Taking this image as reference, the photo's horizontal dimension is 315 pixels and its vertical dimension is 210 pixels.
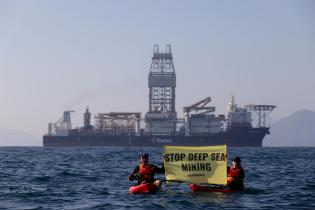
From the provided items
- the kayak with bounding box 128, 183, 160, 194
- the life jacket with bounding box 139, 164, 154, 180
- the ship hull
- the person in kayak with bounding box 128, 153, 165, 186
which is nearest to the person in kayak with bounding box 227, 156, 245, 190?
the person in kayak with bounding box 128, 153, 165, 186

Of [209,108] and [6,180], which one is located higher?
[209,108]

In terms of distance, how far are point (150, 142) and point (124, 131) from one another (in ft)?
35.6

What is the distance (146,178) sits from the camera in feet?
91.2

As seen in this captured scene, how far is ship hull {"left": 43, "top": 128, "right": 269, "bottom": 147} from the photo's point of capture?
586 ft

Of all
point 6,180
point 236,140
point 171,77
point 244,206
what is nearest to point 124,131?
point 171,77

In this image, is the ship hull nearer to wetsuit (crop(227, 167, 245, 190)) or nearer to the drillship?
the drillship

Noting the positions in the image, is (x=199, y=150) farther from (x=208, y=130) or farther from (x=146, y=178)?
(x=208, y=130)

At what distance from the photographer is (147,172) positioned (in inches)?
1089

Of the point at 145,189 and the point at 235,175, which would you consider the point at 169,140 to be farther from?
the point at 145,189

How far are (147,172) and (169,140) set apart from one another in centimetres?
15848

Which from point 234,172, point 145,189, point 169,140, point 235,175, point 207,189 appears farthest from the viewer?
point 169,140

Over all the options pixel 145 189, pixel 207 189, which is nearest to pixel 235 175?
pixel 207 189

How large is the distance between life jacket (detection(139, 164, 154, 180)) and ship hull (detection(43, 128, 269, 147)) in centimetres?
15103

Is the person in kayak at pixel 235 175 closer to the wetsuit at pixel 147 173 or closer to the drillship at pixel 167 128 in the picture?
the wetsuit at pixel 147 173
